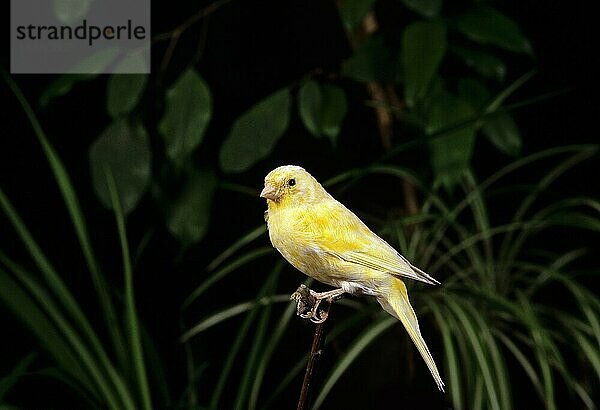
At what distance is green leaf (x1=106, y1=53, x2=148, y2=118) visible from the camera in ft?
1.73

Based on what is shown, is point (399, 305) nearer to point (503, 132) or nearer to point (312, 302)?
point (312, 302)

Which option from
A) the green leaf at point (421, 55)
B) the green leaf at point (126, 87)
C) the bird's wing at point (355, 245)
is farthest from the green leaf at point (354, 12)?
the bird's wing at point (355, 245)

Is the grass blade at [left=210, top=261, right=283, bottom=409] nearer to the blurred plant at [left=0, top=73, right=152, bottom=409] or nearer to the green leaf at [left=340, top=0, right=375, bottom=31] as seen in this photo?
the blurred plant at [left=0, top=73, right=152, bottom=409]

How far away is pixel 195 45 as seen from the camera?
1.95 feet

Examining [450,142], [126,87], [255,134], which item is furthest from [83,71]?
[450,142]

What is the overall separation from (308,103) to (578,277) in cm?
37

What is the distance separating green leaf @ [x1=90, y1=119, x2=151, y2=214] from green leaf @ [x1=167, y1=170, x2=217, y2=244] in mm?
34

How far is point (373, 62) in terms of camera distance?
0.55m

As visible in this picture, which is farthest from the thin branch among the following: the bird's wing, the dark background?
the bird's wing

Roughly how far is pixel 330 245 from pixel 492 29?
0.34m

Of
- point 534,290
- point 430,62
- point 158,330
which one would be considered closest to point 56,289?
point 158,330

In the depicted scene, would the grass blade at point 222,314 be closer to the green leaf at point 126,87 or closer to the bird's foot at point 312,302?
the green leaf at point 126,87

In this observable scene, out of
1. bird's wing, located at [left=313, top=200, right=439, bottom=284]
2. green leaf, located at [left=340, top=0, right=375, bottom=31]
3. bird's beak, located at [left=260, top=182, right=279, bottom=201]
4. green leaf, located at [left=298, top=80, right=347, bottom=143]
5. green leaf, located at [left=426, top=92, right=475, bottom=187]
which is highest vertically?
green leaf, located at [left=340, top=0, right=375, bottom=31]

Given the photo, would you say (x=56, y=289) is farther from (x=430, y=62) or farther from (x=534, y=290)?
(x=534, y=290)
